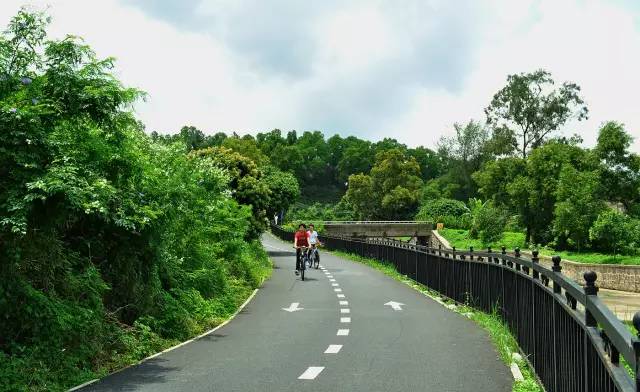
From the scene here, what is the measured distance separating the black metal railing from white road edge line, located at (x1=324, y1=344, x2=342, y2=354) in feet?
8.58

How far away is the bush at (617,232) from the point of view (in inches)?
1991

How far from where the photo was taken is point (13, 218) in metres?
7.82

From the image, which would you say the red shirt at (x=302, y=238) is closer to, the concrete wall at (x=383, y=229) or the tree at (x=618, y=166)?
the tree at (x=618, y=166)

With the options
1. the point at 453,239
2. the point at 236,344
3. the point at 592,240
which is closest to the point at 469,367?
the point at 236,344

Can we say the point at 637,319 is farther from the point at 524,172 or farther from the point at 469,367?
the point at 524,172

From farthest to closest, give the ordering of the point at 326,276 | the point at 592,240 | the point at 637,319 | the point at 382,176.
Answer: the point at 382,176 → the point at 592,240 → the point at 326,276 → the point at 637,319

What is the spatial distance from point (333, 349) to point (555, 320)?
15.4 feet

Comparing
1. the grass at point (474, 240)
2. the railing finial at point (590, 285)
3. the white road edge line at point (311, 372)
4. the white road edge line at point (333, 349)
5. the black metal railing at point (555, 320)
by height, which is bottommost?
the white road edge line at point (311, 372)

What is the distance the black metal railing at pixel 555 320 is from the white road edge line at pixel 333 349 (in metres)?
2.61

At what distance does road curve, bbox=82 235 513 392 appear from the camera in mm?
8430

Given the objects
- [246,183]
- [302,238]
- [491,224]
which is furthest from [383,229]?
[302,238]

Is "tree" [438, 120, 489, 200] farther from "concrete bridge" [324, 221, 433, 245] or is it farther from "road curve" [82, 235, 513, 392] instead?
"road curve" [82, 235, 513, 392]

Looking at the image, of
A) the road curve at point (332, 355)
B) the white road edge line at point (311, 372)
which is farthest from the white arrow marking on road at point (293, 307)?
the white road edge line at point (311, 372)

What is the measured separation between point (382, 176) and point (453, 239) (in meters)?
32.2
